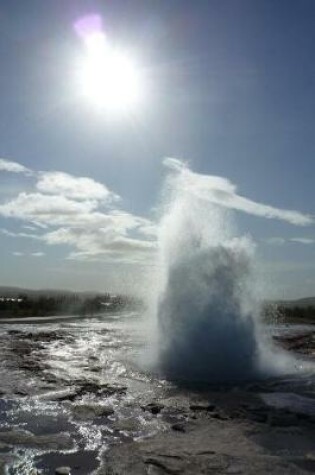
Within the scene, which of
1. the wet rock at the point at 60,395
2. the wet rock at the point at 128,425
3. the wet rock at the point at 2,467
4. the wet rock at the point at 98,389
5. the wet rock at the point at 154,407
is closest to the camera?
the wet rock at the point at 2,467

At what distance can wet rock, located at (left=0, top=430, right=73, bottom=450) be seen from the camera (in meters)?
8.36

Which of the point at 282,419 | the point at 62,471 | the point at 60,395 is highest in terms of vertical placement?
the point at 60,395

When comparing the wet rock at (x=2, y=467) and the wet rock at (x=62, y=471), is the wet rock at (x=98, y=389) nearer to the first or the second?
the wet rock at (x=2, y=467)

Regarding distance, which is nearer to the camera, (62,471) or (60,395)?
(62,471)

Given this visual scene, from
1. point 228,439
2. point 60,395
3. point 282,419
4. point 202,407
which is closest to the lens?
point 228,439

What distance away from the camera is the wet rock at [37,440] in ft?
27.4

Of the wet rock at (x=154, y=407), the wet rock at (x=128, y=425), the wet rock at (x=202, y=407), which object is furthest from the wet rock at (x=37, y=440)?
the wet rock at (x=202, y=407)

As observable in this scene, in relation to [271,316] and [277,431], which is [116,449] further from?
[271,316]

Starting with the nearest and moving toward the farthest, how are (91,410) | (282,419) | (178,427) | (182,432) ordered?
(182,432)
(178,427)
(282,419)
(91,410)

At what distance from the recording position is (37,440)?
28.3 feet

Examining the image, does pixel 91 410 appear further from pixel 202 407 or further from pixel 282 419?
pixel 282 419

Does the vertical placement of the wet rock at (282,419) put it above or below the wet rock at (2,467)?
above

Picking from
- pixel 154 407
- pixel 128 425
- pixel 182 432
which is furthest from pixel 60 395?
pixel 182 432

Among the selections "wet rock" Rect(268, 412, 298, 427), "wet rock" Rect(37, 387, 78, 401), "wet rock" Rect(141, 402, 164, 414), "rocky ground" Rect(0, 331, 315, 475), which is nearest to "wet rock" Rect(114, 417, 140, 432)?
"rocky ground" Rect(0, 331, 315, 475)
